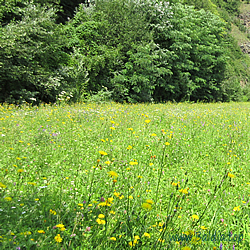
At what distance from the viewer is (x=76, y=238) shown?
200cm

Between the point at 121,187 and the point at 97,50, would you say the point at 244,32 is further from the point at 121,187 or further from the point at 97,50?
Answer: the point at 121,187

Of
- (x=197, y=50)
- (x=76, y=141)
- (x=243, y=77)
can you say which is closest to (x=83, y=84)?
(x=76, y=141)

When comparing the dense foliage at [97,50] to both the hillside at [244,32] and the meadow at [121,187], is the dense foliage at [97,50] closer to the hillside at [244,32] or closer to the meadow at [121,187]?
the meadow at [121,187]

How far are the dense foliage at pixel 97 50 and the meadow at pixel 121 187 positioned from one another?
14.9 feet

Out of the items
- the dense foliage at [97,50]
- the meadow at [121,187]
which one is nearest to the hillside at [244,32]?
the dense foliage at [97,50]

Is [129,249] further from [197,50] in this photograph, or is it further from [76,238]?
[197,50]

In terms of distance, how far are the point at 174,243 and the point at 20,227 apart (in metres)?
1.49

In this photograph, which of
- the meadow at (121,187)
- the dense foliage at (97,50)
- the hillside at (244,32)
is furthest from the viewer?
the hillside at (244,32)

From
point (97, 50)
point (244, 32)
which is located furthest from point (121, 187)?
point (244, 32)

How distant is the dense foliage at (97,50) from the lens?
10328 millimetres

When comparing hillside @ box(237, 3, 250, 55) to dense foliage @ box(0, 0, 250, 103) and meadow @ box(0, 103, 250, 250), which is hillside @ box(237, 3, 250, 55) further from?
meadow @ box(0, 103, 250, 250)

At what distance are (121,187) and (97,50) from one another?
1374cm

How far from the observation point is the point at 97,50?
588 inches

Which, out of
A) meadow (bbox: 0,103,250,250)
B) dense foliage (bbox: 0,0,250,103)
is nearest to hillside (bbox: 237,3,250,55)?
dense foliage (bbox: 0,0,250,103)
